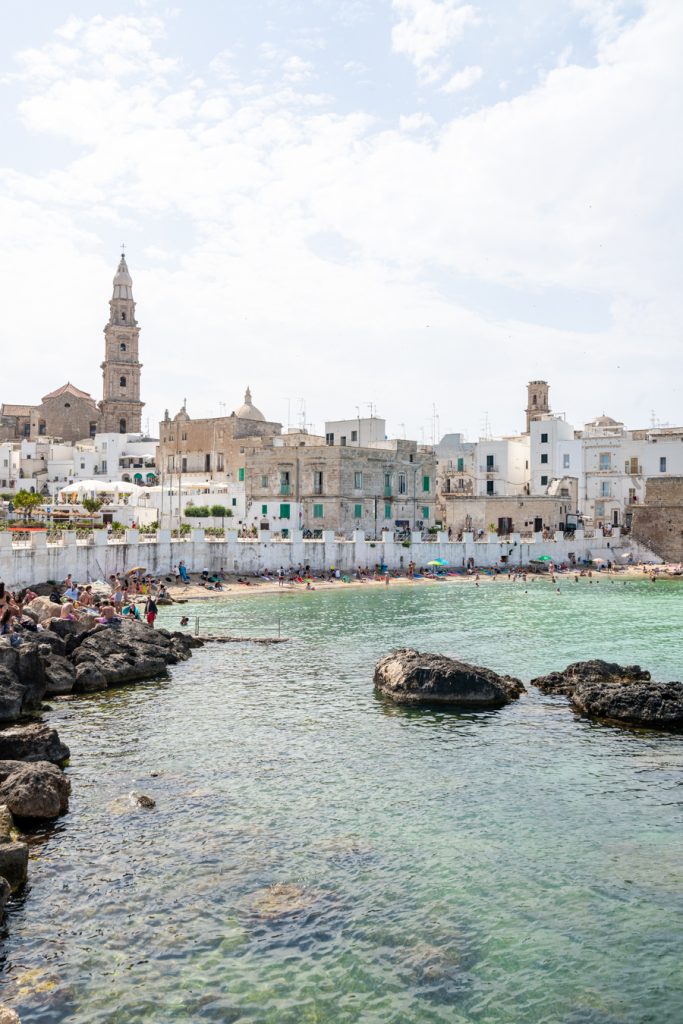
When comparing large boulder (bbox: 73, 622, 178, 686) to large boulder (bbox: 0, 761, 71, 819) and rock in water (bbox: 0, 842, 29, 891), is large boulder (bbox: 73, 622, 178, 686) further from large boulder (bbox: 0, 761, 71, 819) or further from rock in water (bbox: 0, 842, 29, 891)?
rock in water (bbox: 0, 842, 29, 891)

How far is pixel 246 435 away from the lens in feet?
242

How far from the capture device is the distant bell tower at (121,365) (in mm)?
93312

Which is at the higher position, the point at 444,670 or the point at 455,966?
the point at 444,670

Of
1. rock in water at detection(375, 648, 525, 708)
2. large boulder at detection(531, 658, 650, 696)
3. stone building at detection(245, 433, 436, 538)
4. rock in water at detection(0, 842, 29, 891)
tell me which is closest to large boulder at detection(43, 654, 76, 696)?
rock in water at detection(375, 648, 525, 708)

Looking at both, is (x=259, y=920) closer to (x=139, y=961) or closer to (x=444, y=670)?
(x=139, y=961)

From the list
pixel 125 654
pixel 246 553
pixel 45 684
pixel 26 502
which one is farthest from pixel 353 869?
pixel 26 502

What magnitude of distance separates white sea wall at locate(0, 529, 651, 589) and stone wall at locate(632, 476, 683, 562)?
1840mm

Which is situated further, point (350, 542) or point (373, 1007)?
point (350, 542)

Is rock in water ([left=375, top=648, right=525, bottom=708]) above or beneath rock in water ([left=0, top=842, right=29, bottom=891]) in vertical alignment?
above

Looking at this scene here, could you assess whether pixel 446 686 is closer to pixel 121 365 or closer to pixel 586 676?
pixel 586 676

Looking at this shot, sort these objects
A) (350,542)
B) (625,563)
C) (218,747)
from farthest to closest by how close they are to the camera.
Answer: (625,563), (350,542), (218,747)

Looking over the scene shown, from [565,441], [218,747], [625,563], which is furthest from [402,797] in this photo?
[565,441]

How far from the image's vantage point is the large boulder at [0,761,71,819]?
1274cm

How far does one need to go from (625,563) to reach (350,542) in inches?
906
